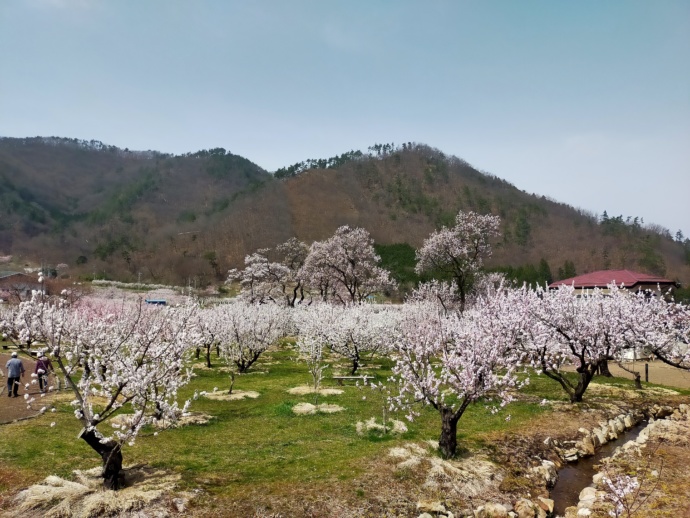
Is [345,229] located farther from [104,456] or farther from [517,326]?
[104,456]

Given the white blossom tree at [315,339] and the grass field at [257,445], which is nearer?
the grass field at [257,445]

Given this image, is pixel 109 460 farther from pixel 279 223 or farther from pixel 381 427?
pixel 279 223

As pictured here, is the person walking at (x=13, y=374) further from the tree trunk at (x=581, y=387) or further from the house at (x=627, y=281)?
the house at (x=627, y=281)

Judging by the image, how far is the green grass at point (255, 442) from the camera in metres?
12.3

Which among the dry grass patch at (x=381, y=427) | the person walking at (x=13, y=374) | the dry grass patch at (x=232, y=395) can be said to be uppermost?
the person walking at (x=13, y=374)

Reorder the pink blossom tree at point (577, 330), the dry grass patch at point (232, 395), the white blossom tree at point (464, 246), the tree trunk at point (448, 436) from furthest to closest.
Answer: the white blossom tree at point (464, 246)
the dry grass patch at point (232, 395)
the pink blossom tree at point (577, 330)
the tree trunk at point (448, 436)

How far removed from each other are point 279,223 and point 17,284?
282ft

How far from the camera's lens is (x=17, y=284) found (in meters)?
83.1

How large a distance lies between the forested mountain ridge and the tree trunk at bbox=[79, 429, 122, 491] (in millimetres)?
106553

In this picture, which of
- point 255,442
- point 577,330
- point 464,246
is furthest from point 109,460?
point 464,246

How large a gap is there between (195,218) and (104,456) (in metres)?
157

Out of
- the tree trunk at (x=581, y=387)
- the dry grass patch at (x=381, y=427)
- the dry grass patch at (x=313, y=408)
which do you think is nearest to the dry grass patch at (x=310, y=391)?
the dry grass patch at (x=313, y=408)

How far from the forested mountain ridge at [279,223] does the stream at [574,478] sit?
10606 cm

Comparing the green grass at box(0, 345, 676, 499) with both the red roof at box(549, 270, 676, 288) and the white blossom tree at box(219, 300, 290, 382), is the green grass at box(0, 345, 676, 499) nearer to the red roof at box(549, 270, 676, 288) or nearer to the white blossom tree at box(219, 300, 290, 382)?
the white blossom tree at box(219, 300, 290, 382)
